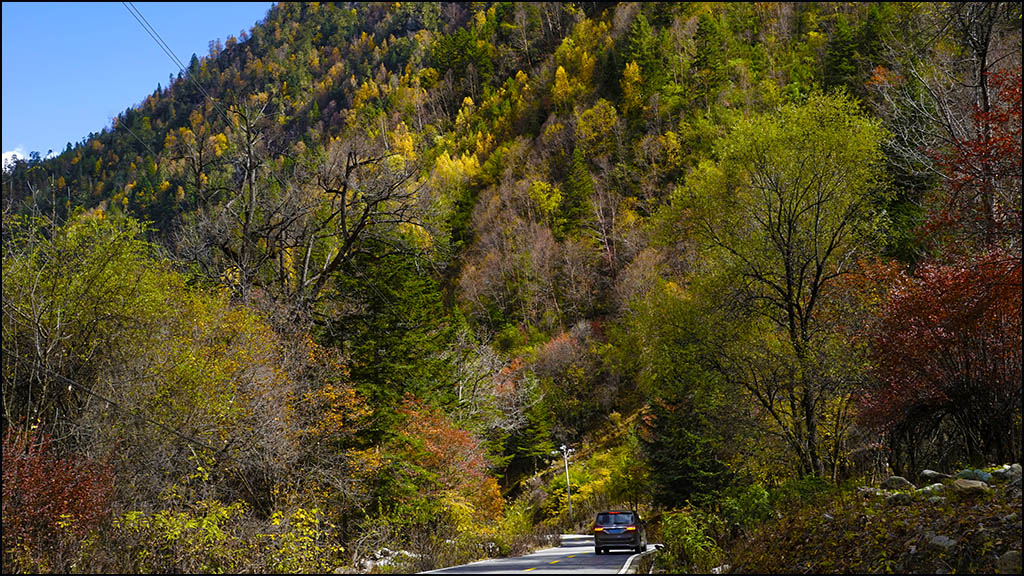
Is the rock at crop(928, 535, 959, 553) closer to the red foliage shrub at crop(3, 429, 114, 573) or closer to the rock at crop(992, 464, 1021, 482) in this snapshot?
the rock at crop(992, 464, 1021, 482)

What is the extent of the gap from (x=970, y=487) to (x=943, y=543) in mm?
1253

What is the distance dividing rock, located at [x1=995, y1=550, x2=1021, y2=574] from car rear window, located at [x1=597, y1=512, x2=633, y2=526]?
1680cm

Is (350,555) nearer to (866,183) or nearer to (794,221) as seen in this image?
(794,221)

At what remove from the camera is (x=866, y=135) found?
1966 centimetres

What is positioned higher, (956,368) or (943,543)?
(956,368)

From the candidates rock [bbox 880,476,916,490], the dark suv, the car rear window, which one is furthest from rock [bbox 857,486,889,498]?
the car rear window

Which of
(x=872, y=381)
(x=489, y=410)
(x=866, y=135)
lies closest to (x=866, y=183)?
(x=866, y=135)

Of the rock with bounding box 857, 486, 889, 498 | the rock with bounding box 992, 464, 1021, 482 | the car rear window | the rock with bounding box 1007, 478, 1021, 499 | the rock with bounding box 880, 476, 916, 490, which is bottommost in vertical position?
the car rear window

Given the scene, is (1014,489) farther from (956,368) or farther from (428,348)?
(428,348)

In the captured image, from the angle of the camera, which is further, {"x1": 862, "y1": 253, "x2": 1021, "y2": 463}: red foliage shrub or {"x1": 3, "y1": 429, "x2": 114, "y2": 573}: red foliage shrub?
{"x1": 3, "y1": 429, "x2": 114, "y2": 573}: red foliage shrub

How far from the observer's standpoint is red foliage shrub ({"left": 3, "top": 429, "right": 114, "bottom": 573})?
10852 millimetres

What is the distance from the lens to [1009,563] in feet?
19.7

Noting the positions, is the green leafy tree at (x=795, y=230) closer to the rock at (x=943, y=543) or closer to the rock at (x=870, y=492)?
the rock at (x=870, y=492)

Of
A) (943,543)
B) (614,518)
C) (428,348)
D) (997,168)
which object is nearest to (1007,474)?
(943,543)
